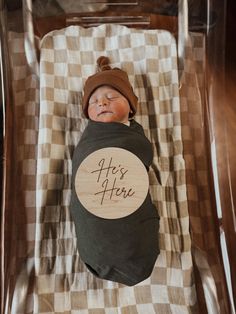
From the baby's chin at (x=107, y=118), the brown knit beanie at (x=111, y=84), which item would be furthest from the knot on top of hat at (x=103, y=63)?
the baby's chin at (x=107, y=118)

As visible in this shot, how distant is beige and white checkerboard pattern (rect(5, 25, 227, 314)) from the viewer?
0.98 metres

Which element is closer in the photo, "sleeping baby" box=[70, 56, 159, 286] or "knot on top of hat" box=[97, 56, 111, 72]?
"sleeping baby" box=[70, 56, 159, 286]

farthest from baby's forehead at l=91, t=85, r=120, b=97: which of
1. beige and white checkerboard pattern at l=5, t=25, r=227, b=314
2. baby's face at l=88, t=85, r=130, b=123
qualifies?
beige and white checkerboard pattern at l=5, t=25, r=227, b=314

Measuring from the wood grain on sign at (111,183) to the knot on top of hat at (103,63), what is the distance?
0.25 m

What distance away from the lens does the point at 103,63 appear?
3.62 feet

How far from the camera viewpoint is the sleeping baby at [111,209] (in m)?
0.89

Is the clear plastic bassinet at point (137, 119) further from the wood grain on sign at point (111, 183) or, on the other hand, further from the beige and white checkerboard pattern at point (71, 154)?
the wood grain on sign at point (111, 183)

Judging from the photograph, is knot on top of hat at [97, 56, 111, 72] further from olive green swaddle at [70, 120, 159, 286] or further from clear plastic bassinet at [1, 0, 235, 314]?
olive green swaddle at [70, 120, 159, 286]

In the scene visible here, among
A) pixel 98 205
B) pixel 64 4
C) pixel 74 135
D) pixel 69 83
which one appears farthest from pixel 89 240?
pixel 64 4

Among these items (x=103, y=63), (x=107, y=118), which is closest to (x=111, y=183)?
(x=107, y=118)

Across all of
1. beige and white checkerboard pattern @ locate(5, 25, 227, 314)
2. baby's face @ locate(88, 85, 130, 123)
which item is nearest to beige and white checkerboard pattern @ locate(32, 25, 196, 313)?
beige and white checkerboard pattern @ locate(5, 25, 227, 314)

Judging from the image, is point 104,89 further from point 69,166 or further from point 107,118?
point 69,166

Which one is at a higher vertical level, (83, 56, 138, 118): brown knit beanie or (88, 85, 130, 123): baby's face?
(83, 56, 138, 118): brown knit beanie

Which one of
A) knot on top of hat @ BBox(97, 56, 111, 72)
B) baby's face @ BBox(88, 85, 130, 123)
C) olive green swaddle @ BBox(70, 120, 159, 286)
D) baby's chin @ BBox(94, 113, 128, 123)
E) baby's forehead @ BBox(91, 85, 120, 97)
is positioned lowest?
olive green swaddle @ BBox(70, 120, 159, 286)
